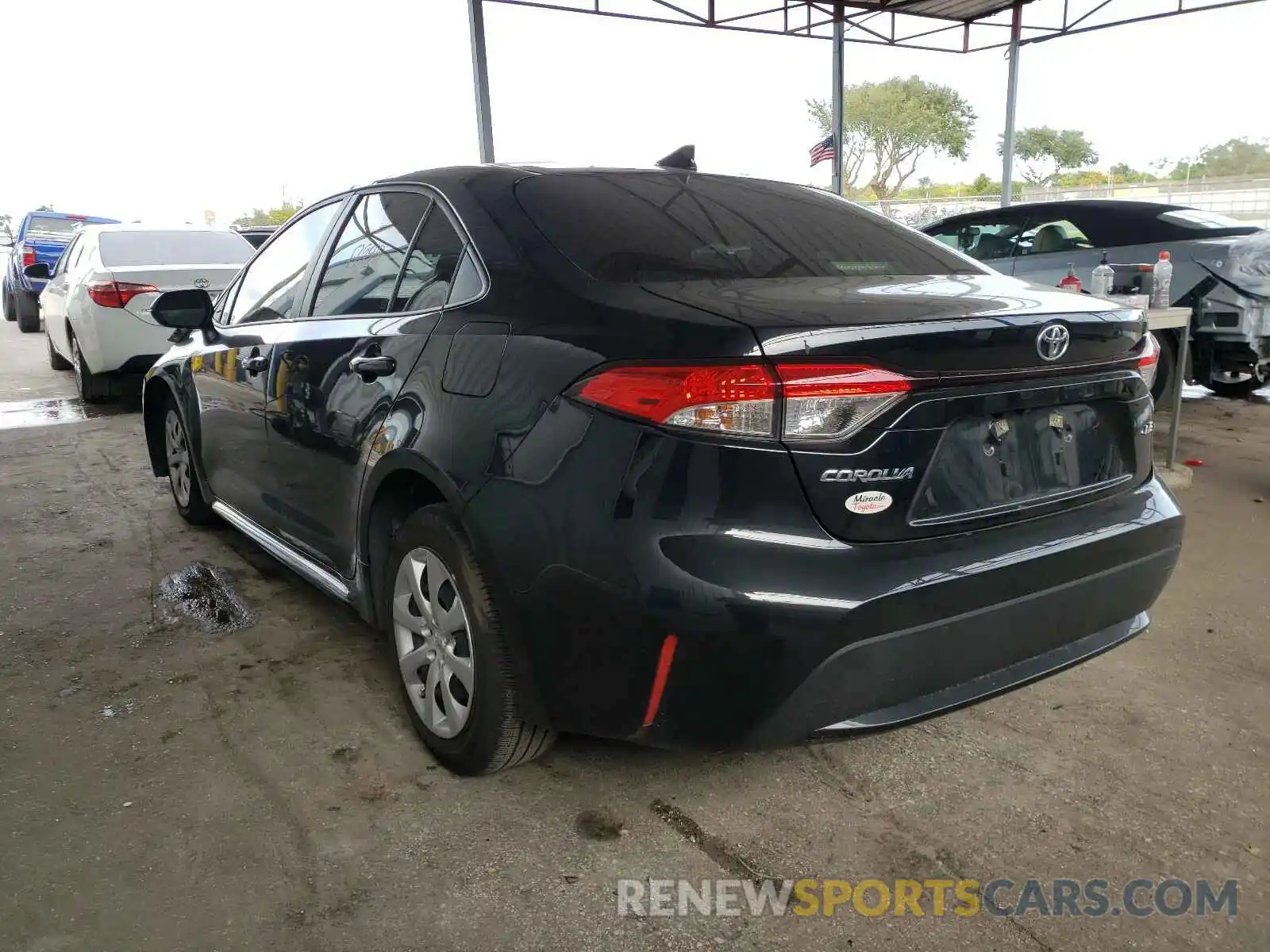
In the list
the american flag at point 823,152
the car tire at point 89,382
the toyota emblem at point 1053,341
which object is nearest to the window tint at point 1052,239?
the toyota emblem at point 1053,341

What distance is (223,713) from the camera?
275 centimetres

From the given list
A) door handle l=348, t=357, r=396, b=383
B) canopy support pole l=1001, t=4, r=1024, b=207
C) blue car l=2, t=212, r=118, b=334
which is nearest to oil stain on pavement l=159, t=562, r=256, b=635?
door handle l=348, t=357, r=396, b=383

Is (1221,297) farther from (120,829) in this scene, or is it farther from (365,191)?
(120,829)

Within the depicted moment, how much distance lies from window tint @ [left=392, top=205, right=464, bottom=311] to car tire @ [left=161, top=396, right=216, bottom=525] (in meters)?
2.15

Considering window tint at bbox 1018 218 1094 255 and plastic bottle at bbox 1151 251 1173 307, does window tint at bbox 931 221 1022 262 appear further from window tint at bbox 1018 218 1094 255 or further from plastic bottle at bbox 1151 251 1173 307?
plastic bottle at bbox 1151 251 1173 307

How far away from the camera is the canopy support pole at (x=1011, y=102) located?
16.6 meters

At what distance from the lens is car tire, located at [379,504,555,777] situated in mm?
2100

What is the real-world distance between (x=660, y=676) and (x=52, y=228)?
18943mm

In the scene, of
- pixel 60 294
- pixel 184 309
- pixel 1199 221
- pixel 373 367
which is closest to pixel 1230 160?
pixel 1199 221

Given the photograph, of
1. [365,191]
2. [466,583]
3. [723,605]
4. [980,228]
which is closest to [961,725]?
[723,605]

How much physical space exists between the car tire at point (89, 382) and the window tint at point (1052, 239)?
288 inches

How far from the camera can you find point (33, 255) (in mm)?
14734

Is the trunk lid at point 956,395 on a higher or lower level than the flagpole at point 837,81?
lower

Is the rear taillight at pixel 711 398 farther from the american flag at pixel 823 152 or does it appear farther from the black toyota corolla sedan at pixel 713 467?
the american flag at pixel 823 152
